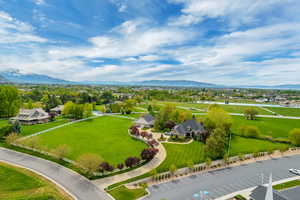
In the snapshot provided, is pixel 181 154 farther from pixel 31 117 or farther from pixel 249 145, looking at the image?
pixel 31 117

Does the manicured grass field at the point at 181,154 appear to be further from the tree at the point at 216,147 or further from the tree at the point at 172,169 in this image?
the tree at the point at 216,147

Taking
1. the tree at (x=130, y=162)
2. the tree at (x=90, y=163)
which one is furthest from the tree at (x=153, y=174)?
the tree at (x=90, y=163)

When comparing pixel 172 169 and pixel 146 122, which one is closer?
pixel 172 169

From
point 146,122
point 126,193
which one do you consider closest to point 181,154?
point 126,193

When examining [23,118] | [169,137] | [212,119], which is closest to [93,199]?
[169,137]

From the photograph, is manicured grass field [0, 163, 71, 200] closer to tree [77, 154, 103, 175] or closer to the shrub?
tree [77, 154, 103, 175]

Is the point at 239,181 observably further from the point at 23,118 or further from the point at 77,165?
the point at 23,118
